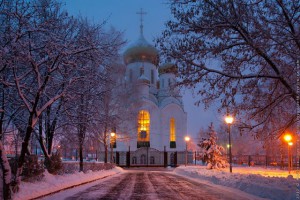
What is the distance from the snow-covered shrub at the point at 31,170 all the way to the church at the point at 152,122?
1476 inches

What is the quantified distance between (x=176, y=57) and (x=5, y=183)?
22.2ft

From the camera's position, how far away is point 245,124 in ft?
43.7

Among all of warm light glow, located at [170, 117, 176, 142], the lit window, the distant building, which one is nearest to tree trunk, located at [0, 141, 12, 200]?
the distant building

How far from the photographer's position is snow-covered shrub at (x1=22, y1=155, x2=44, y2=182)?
13.5 metres

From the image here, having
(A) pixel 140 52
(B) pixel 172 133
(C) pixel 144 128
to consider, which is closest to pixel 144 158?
(C) pixel 144 128

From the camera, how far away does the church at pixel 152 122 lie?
56344 millimetres

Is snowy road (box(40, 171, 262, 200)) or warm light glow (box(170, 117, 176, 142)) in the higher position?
warm light glow (box(170, 117, 176, 142))

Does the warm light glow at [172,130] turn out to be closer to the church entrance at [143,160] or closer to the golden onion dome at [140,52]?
the church entrance at [143,160]

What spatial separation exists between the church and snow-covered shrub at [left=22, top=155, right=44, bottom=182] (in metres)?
37.5

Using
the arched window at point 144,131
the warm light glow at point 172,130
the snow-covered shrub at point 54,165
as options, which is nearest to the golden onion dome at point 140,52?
the arched window at point 144,131

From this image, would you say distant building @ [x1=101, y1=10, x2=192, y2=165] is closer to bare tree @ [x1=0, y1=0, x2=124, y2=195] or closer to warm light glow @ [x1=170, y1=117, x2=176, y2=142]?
warm light glow @ [x1=170, y1=117, x2=176, y2=142]

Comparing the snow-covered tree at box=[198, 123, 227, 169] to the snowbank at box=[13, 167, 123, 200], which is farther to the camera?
the snow-covered tree at box=[198, 123, 227, 169]

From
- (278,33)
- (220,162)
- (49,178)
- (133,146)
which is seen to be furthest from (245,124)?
(133,146)

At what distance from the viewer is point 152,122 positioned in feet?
201
